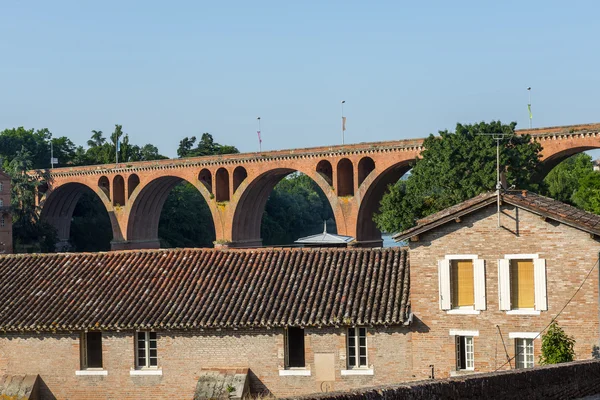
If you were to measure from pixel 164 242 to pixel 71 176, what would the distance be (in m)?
11.7

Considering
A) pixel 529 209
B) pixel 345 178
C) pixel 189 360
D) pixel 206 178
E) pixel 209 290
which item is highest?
pixel 206 178

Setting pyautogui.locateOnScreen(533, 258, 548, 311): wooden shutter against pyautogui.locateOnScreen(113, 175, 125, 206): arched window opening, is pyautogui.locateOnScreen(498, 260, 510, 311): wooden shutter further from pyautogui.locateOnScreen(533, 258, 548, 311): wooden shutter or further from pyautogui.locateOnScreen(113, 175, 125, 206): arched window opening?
pyautogui.locateOnScreen(113, 175, 125, 206): arched window opening

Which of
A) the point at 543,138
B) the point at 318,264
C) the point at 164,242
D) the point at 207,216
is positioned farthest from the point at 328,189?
the point at 318,264

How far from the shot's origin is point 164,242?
339ft

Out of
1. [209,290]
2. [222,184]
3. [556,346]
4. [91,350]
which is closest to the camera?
[556,346]

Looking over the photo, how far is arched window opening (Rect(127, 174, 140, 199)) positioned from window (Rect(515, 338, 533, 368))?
73725 mm

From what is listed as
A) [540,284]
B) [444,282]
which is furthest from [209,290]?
[540,284]

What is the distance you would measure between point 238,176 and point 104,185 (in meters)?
18.4

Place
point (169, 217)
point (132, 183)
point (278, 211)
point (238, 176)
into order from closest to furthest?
point (238, 176), point (132, 183), point (169, 217), point (278, 211)

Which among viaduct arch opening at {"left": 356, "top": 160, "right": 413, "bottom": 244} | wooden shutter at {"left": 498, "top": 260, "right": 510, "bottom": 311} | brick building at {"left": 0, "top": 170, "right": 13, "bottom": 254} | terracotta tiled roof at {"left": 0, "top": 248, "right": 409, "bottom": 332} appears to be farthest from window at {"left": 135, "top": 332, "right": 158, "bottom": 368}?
brick building at {"left": 0, "top": 170, "right": 13, "bottom": 254}

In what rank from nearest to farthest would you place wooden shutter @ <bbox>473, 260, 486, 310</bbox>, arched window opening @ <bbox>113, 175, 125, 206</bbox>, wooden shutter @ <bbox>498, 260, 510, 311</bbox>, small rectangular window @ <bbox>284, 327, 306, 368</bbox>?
wooden shutter @ <bbox>498, 260, 510, 311</bbox>, wooden shutter @ <bbox>473, 260, 486, 310</bbox>, small rectangular window @ <bbox>284, 327, 306, 368</bbox>, arched window opening @ <bbox>113, 175, 125, 206</bbox>

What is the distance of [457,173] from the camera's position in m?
53.4

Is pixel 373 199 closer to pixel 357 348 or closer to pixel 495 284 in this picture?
pixel 357 348

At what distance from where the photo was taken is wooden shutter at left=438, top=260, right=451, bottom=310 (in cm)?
2395
